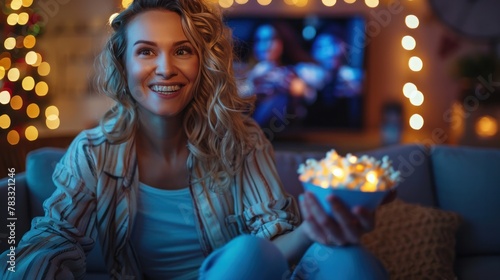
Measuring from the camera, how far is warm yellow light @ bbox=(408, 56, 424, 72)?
5922 mm

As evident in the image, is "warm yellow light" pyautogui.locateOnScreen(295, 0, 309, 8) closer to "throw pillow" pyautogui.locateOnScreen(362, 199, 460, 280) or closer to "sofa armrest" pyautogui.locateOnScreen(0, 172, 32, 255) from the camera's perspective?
"throw pillow" pyautogui.locateOnScreen(362, 199, 460, 280)

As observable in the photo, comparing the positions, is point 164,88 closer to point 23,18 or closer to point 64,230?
point 64,230

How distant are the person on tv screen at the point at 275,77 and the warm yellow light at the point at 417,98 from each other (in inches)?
46.2

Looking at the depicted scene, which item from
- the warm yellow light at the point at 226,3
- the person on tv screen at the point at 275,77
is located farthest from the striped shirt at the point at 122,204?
the warm yellow light at the point at 226,3

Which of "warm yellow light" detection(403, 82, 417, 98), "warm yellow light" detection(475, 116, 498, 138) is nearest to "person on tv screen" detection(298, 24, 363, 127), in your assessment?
"warm yellow light" detection(403, 82, 417, 98)

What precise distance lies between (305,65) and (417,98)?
4.34 ft

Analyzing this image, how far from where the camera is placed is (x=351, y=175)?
3.43ft

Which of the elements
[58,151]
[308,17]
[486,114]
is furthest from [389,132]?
[58,151]

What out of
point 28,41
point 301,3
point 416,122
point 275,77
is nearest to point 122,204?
point 28,41

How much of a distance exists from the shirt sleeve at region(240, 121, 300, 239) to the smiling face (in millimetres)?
239

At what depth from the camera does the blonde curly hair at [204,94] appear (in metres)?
1.42

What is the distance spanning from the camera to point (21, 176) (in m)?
1.89

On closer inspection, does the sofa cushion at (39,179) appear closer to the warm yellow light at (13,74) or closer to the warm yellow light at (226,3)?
the warm yellow light at (13,74)

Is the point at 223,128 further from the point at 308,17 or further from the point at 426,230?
the point at 308,17
